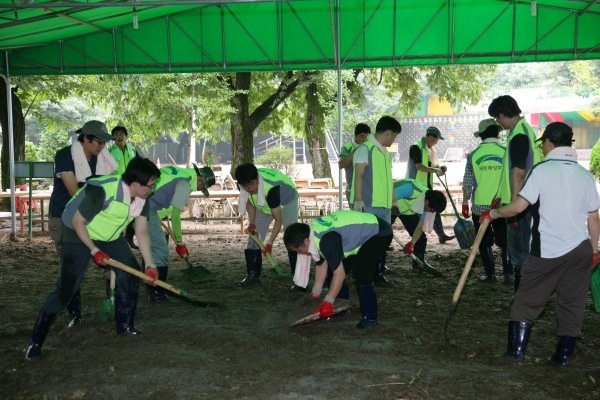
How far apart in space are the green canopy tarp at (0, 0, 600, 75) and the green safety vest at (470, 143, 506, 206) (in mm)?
3805

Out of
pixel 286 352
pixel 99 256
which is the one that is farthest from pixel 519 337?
pixel 99 256

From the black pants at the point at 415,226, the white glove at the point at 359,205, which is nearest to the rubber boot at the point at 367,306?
the white glove at the point at 359,205

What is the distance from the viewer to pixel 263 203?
623 centimetres

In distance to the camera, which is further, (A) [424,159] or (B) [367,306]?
(A) [424,159]

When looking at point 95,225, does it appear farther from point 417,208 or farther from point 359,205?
point 417,208

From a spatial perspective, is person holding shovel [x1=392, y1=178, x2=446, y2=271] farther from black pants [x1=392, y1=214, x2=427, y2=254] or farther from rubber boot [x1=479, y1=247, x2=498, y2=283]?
rubber boot [x1=479, y1=247, x2=498, y2=283]

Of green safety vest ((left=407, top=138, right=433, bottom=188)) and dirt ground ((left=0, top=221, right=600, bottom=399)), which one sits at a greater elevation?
green safety vest ((left=407, top=138, right=433, bottom=188))

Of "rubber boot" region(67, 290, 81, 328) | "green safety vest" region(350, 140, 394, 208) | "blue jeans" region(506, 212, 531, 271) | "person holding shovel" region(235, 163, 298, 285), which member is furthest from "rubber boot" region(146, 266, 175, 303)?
"blue jeans" region(506, 212, 531, 271)

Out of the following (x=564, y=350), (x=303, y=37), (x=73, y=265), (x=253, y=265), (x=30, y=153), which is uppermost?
(x=303, y=37)

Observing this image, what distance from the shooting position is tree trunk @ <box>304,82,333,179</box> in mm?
17031

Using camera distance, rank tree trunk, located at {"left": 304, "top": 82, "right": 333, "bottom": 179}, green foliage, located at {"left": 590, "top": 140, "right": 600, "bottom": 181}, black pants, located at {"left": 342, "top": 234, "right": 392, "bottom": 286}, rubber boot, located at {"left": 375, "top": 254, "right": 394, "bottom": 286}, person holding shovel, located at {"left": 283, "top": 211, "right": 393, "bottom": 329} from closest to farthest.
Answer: person holding shovel, located at {"left": 283, "top": 211, "right": 393, "bottom": 329}, black pants, located at {"left": 342, "top": 234, "right": 392, "bottom": 286}, rubber boot, located at {"left": 375, "top": 254, "right": 394, "bottom": 286}, tree trunk, located at {"left": 304, "top": 82, "right": 333, "bottom": 179}, green foliage, located at {"left": 590, "top": 140, "right": 600, "bottom": 181}

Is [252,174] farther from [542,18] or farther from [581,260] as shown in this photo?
[542,18]

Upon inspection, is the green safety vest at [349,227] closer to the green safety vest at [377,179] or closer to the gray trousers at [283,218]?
the green safety vest at [377,179]

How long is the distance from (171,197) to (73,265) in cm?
167
